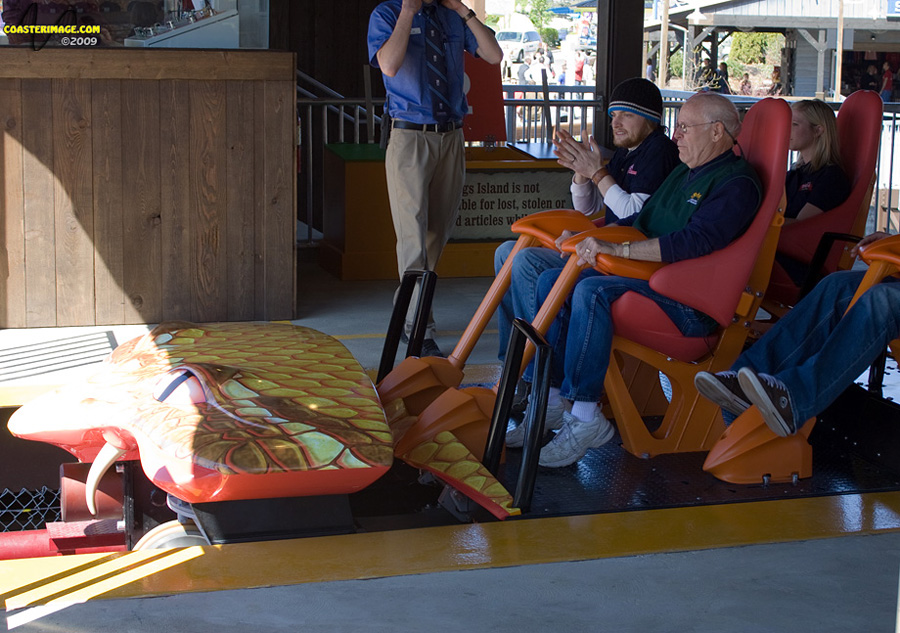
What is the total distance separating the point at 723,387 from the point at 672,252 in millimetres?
471

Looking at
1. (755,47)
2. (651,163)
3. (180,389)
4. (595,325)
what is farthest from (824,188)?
(755,47)

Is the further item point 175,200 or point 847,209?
point 175,200

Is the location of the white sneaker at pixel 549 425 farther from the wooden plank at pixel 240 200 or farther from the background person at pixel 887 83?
the background person at pixel 887 83

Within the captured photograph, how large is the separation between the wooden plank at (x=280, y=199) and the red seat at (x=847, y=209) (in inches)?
104

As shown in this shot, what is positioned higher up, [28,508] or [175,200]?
[175,200]

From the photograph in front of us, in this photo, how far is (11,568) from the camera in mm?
2645

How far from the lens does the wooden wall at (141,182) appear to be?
547 centimetres

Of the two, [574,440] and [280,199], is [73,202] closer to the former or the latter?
[280,199]

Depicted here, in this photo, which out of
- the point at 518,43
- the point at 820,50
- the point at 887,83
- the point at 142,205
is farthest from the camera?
the point at 518,43

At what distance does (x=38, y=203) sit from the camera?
18.2 feet

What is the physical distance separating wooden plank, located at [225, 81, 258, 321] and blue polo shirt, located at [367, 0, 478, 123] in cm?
77

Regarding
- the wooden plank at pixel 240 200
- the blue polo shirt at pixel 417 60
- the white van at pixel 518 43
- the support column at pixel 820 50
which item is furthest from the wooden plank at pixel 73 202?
the white van at pixel 518 43

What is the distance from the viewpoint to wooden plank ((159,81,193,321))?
558 cm

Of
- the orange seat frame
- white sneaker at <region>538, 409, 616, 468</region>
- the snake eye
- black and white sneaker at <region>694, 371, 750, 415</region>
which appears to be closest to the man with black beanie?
white sneaker at <region>538, 409, 616, 468</region>
